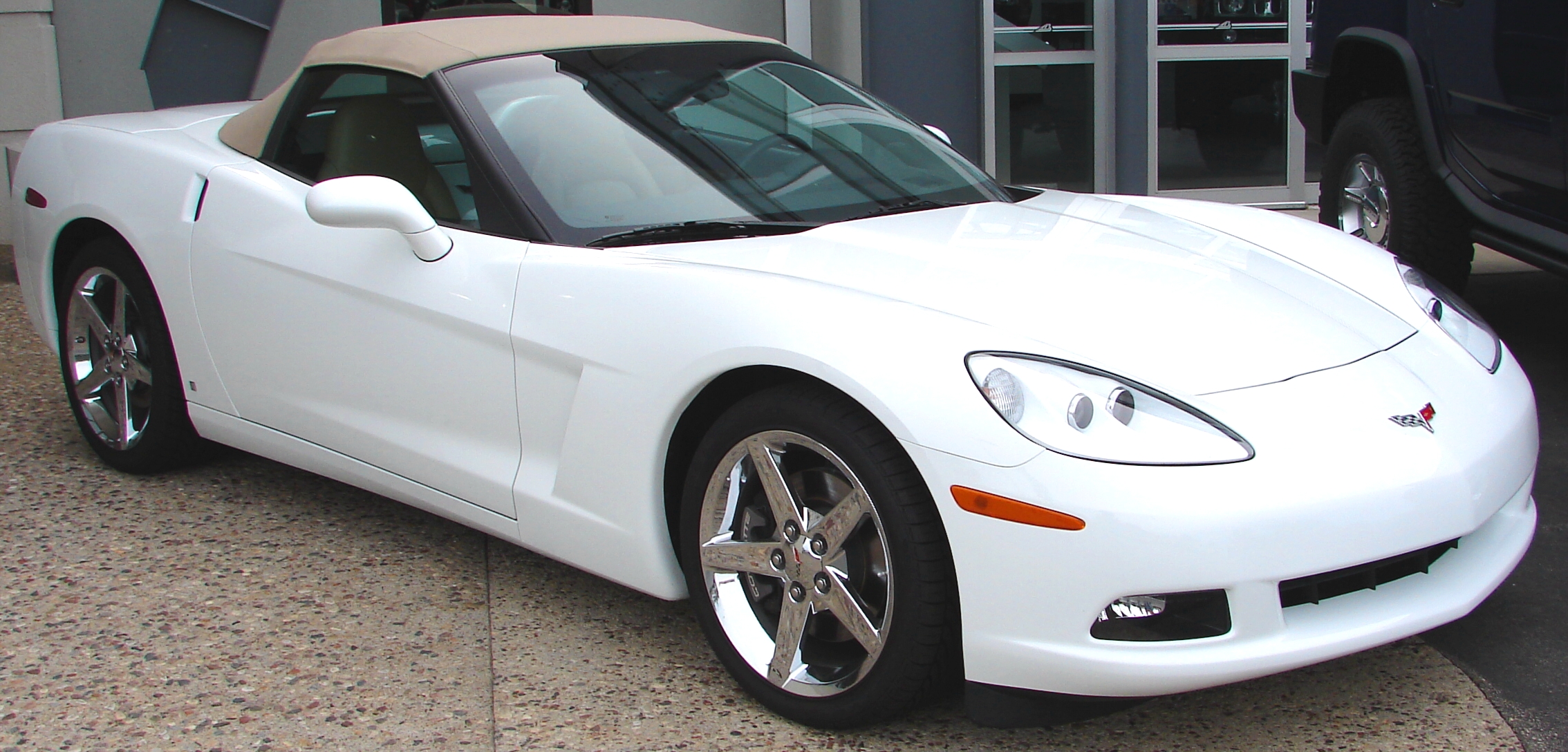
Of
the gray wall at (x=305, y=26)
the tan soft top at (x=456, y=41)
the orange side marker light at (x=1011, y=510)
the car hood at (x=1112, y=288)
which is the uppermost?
the gray wall at (x=305, y=26)

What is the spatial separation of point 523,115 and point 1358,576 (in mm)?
2003

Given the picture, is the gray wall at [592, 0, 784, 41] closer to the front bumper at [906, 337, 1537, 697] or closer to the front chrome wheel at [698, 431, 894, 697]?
the front chrome wheel at [698, 431, 894, 697]

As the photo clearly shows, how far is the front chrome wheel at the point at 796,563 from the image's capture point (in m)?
2.45

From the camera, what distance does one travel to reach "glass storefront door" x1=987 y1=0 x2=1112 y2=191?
893 cm

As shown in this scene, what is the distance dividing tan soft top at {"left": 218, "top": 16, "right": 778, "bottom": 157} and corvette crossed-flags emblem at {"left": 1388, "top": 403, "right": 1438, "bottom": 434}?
80.5 inches

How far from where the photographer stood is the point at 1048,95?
9133mm

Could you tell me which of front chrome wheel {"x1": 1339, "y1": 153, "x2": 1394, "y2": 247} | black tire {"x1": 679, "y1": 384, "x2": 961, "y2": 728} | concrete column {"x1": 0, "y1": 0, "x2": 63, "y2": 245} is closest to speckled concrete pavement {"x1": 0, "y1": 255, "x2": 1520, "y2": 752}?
black tire {"x1": 679, "y1": 384, "x2": 961, "y2": 728}

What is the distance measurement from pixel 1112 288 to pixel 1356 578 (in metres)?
0.68

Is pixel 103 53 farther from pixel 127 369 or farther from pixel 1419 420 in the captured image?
pixel 1419 420

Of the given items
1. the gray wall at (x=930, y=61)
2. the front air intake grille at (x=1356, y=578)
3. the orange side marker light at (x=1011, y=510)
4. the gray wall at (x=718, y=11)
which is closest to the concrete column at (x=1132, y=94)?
the gray wall at (x=930, y=61)

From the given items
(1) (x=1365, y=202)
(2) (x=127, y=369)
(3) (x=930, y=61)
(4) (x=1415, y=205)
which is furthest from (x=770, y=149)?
(3) (x=930, y=61)

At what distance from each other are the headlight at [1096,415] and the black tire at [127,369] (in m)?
2.51

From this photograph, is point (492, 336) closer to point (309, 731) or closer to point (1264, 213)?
point (309, 731)

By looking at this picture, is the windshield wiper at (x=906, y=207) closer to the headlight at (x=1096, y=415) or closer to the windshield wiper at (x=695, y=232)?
the windshield wiper at (x=695, y=232)
